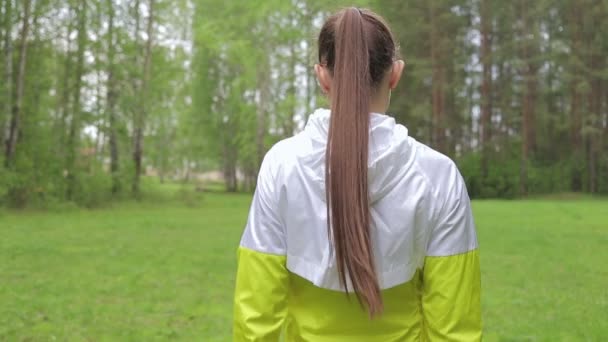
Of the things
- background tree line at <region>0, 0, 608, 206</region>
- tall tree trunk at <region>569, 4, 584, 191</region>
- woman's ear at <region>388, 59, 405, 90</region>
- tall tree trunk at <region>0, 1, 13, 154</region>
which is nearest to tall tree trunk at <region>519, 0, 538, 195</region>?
background tree line at <region>0, 0, 608, 206</region>

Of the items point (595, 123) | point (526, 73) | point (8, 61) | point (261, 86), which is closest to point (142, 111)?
point (8, 61)

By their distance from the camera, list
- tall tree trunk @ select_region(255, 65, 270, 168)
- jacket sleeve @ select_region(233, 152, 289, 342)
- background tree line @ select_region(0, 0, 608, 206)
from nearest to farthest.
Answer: jacket sleeve @ select_region(233, 152, 289, 342)
background tree line @ select_region(0, 0, 608, 206)
tall tree trunk @ select_region(255, 65, 270, 168)

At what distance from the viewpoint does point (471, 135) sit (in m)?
40.4

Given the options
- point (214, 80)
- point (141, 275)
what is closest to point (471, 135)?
point (214, 80)

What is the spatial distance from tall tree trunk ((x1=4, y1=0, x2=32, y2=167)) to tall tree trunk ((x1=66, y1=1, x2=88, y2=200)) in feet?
8.57

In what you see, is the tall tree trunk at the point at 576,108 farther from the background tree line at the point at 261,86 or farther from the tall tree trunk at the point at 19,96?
the tall tree trunk at the point at 19,96

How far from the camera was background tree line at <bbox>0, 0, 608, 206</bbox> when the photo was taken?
21.5 metres

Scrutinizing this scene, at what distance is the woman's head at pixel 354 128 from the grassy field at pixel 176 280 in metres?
4.89

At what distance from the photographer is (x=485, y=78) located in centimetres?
3288

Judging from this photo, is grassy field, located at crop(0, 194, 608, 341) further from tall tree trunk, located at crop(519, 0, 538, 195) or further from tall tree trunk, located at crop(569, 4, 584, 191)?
tall tree trunk, located at crop(569, 4, 584, 191)

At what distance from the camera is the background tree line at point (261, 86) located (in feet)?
70.4

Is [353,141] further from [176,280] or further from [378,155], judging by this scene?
[176,280]

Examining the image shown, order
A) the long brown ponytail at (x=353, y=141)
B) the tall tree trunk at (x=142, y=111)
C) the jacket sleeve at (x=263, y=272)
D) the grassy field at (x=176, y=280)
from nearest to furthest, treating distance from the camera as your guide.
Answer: the long brown ponytail at (x=353, y=141) → the jacket sleeve at (x=263, y=272) → the grassy field at (x=176, y=280) → the tall tree trunk at (x=142, y=111)

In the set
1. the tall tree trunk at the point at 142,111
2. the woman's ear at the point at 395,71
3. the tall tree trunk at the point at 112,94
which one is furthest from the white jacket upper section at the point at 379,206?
the tall tree trunk at the point at 142,111
